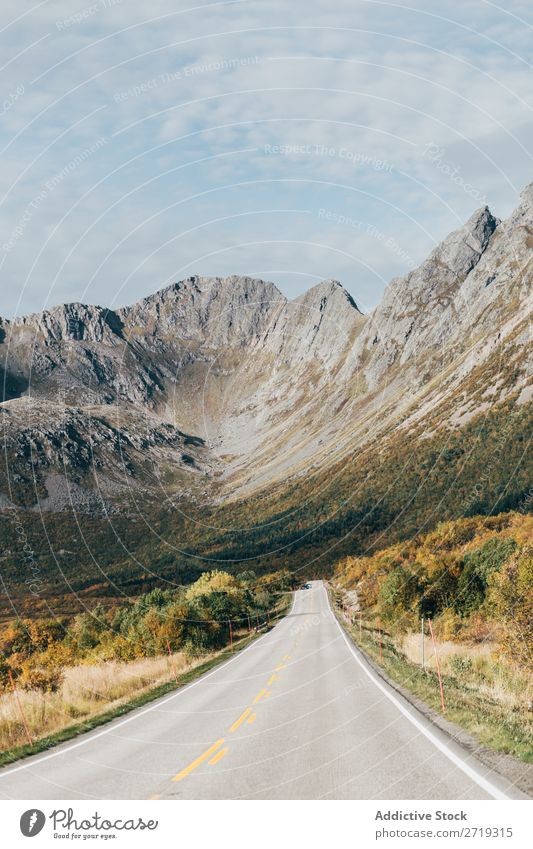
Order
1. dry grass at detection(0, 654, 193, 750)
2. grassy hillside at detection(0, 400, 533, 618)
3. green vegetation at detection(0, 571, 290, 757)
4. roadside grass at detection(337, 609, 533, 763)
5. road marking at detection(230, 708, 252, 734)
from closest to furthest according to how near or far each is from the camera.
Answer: roadside grass at detection(337, 609, 533, 763), road marking at detection(230, 708, 252, 734), dry grass at detection(0, 654, 193, 750), green vegetation at detection(0, 571, 290, 757), grassy hillside at detection(0, 400, 533, 618)

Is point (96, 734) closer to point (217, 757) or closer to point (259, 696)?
point (217, 757)

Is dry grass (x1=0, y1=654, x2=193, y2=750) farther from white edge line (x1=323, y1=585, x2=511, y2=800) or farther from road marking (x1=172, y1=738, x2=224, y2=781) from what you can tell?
white edge line (x1=323, y1=585, x2=511, y2=800)

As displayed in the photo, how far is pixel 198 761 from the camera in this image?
10250 mm

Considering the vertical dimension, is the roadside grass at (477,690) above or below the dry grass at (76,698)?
below

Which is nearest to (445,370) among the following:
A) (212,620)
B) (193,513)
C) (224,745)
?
(193,513)

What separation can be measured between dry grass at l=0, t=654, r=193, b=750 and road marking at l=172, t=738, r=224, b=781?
496 centimetres

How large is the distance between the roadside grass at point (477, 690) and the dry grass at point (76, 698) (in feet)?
27.2

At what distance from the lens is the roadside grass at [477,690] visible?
10477 mm

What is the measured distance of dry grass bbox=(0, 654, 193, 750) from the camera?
49.1 ft

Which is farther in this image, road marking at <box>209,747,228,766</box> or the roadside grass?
the roadside grass

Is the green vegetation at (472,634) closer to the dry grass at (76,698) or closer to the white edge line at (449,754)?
the white edge line at (449,754)

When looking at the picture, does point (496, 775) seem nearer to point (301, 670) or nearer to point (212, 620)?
point (301, 670)

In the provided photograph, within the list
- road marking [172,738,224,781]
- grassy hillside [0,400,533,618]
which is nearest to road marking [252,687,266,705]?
road marking [172,738,224,781]

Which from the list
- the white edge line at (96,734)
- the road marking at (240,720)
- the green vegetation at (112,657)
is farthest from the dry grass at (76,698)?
the road marking at (240,720)
